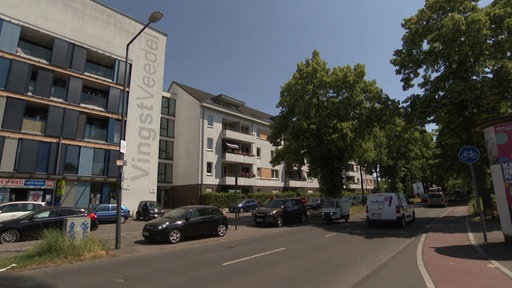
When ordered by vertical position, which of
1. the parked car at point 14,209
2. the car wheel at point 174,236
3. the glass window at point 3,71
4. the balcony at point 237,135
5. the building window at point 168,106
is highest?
the building window at point 168,106

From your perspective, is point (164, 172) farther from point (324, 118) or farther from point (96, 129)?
point (324, 118)

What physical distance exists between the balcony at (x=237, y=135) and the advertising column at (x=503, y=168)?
3447 centimetres

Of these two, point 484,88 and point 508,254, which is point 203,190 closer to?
point 484,88

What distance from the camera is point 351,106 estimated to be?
26406 millimetres

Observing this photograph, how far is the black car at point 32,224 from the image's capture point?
47.1 feet

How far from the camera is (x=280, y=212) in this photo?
20797 mm

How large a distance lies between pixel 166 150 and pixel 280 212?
2586 cm

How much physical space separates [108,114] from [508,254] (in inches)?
1236

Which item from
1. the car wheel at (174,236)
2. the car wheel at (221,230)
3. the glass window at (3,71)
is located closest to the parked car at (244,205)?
the car wheel at (221,230)

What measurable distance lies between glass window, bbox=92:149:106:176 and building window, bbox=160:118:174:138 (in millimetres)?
12454

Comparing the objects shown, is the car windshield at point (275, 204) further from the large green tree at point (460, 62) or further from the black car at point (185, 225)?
the large green tree at point (460, 62)

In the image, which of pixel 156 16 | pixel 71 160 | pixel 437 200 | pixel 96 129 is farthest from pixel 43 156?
pixel 437 200

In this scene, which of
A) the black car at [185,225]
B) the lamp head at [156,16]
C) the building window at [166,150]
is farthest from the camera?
the building window at [166,150]

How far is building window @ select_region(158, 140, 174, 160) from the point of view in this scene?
42188mm
